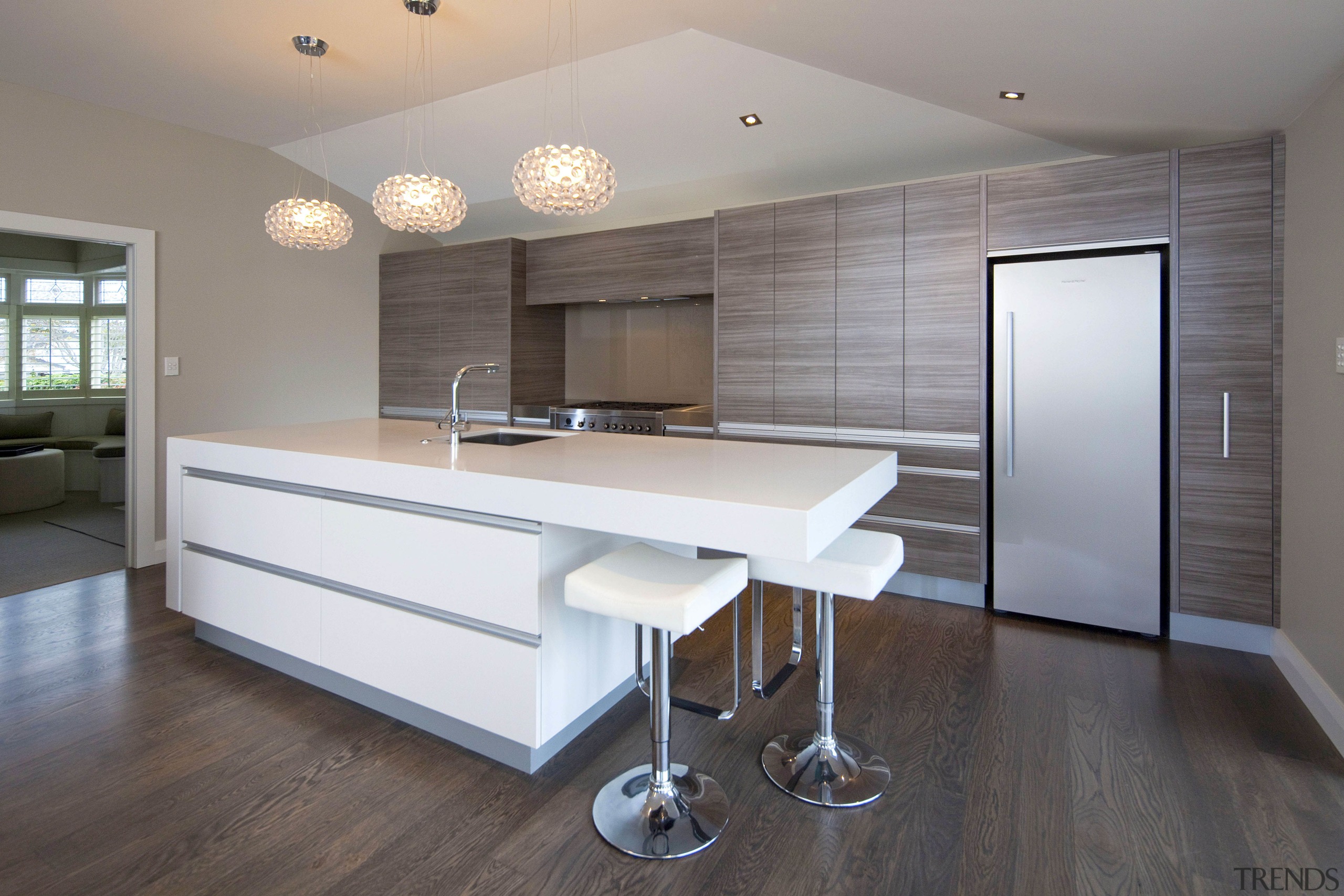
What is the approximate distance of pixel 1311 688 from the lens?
7.81 feet

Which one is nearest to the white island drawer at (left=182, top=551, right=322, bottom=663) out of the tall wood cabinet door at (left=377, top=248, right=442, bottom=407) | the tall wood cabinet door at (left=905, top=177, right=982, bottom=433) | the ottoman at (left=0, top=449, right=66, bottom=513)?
the tall wood cabinet door at (left=377, top=248, right=442, bottom=407)

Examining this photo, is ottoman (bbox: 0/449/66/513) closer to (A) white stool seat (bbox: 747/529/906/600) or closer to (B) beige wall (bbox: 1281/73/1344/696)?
(A) white stool seat (bbox: 747/529/906/600)

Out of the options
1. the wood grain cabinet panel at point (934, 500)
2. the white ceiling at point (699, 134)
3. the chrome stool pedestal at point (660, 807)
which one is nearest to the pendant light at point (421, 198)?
the white ceiling at point (699, 134)

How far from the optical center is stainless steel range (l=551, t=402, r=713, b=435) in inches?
170

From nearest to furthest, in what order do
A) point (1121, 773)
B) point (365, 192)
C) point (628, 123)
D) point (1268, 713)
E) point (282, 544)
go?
point (1121, 773) < point (1268, 713) < point (282, 544) < point (628, 123) < point (365, 192)

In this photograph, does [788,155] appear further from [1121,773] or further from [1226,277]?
[1121,773]

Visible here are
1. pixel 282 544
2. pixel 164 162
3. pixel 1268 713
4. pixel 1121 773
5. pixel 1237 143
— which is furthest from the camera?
pixel 164 162

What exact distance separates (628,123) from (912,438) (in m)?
2.32

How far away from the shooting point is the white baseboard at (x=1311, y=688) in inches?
85.0

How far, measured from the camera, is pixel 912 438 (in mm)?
3527

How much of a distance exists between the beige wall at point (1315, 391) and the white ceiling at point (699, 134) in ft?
3.89

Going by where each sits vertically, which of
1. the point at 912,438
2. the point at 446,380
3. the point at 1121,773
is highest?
the point at 446,380

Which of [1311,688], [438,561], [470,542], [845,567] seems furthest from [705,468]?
[1311,688]

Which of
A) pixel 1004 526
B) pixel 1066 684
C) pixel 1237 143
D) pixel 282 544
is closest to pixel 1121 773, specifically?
pixel 1066 684
